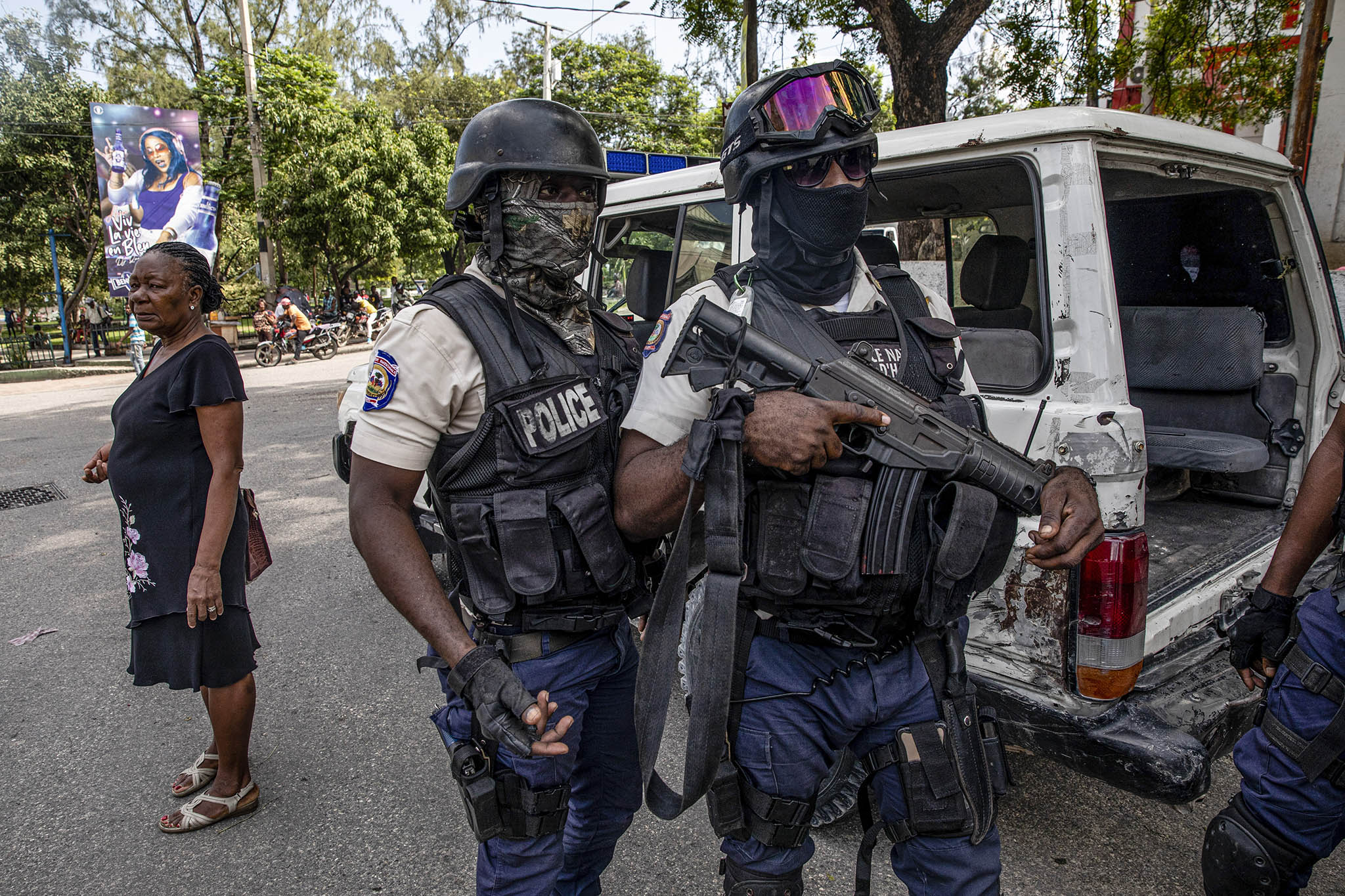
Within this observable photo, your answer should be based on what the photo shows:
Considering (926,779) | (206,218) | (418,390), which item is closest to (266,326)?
(206,218)

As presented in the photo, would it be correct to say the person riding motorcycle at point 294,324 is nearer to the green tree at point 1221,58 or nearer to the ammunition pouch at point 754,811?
the green tree at point 1221,58

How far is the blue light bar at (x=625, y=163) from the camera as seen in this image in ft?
14.7

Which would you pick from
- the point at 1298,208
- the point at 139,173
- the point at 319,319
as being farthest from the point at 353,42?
the point at 1298,208

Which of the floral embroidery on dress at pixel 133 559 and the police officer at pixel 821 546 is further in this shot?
the floral embroidery on dress at pixel 133 559

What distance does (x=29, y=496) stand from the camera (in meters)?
6.74

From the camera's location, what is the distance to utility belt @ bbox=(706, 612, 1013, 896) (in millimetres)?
1655

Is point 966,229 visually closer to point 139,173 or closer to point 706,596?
point 706,596

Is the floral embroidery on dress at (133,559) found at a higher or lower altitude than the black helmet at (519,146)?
lower

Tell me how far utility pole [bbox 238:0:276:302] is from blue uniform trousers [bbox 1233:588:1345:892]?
20288 mm

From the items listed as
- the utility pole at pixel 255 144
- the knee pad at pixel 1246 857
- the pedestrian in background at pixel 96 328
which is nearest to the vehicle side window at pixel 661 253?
the knee pad at pixel 1246 857

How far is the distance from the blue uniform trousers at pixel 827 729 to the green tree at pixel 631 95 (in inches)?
1061

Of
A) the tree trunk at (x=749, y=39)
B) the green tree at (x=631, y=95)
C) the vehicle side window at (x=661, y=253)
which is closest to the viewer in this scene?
the vehicle side window at (x=661, y=253)

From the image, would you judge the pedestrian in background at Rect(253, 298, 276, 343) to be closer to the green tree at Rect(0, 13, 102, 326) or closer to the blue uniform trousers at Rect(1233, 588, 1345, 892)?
the green tree at Rect(0, 13, 102, 326)

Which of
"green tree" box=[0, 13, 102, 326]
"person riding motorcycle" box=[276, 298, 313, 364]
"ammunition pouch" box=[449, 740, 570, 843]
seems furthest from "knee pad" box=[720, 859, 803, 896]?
"green tree" box=[0, 13, 102, 326]
